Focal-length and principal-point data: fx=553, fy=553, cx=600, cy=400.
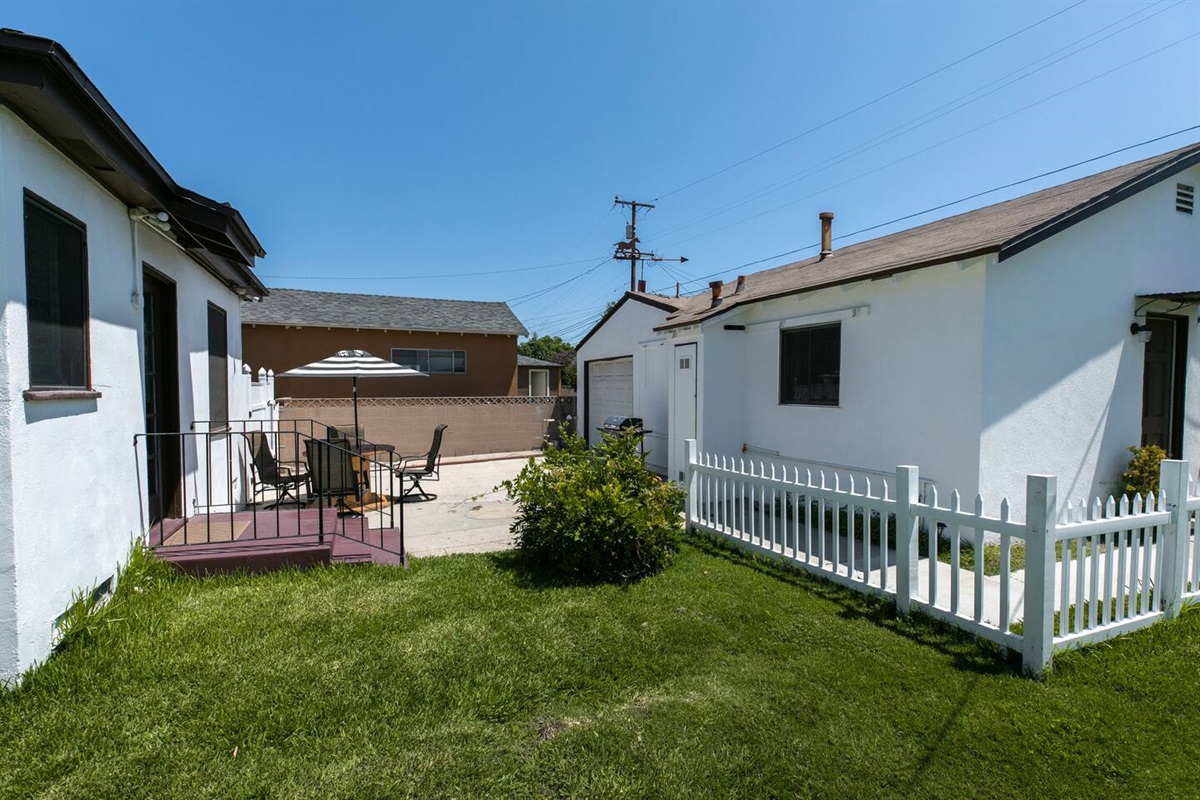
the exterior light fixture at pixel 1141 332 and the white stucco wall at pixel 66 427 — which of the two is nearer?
the white stucco wall at pixel 66 427

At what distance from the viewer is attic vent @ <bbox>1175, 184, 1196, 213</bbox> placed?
6.93 meters

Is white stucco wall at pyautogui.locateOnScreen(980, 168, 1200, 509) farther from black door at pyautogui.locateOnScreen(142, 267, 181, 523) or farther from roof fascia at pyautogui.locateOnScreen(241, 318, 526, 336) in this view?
roof fascia at pyautogui.locateOnScreen(241, 318, 526, 336)

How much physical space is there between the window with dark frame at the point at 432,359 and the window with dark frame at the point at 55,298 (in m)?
14.9

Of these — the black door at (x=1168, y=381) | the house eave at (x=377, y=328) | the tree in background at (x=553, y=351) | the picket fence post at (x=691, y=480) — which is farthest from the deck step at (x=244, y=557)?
the tree in background at (x=553, y=351)

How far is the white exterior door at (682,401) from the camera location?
29.8ft

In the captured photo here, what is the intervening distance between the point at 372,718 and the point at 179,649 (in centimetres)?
156

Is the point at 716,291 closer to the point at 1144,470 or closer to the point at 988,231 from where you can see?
the point at 988,231

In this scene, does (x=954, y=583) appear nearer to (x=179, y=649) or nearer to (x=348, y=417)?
(x=179, y=649)

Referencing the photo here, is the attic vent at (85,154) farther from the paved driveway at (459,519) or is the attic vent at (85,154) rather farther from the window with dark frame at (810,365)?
the window with dark frame at (810,365)

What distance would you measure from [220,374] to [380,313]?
1179 cm

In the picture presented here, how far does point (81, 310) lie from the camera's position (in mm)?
3666

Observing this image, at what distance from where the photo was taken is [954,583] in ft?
12.3

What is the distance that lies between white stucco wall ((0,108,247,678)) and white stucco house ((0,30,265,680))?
10 millimetres

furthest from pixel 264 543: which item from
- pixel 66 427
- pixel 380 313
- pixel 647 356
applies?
pixel 380 313
